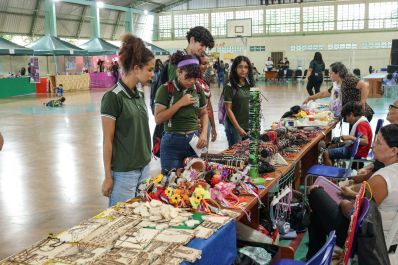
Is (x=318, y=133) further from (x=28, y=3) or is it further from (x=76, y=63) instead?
(x=28, y=3)

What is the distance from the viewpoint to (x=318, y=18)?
2816 centimetres

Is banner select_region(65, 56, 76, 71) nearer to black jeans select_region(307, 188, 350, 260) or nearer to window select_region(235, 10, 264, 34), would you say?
window select_region(235, 10, 264, 34)

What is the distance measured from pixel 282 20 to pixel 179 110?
27.7 meters

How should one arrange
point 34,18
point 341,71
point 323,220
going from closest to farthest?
point 323,220
point 341,71
point 34,18

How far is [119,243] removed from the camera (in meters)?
1.76

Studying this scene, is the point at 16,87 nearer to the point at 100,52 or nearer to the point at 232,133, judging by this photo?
the point at 100,52

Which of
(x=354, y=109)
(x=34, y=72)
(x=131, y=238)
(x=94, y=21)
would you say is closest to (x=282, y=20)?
(x=94, y=21)

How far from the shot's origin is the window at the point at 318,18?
27781mm

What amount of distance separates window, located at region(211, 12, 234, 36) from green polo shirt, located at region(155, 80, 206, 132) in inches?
1113

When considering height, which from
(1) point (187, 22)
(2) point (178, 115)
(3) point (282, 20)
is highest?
(1) point (187, 22)

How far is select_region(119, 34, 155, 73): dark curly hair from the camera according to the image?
247 centimetres

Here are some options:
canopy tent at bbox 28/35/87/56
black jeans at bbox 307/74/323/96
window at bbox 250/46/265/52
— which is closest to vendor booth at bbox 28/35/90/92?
canopy tent at bbox 28/35/87/56

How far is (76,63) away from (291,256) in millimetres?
23218

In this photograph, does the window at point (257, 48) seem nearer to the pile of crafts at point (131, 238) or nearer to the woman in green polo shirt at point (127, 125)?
the woman in green polo shirt at point (127, 125)
